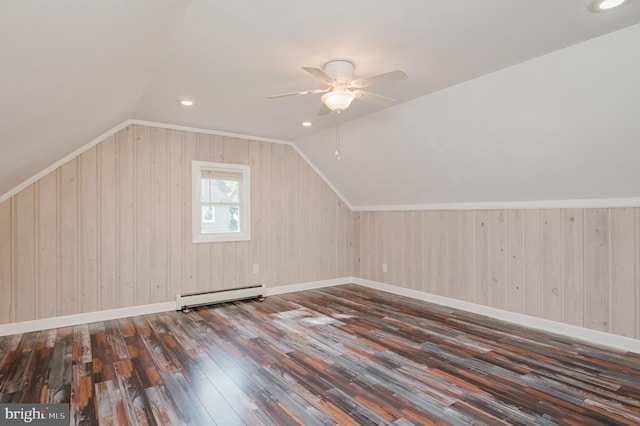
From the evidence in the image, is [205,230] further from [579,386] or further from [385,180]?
[579,386]

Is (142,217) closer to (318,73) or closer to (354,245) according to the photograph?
(318,73)

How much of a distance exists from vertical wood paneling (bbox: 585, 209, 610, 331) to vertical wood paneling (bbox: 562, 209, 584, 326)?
5 cm

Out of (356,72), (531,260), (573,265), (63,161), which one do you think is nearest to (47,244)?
(63,161)

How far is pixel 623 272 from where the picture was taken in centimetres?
321

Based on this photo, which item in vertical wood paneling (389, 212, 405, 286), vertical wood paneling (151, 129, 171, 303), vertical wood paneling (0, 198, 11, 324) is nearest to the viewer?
vertical wood paneling (0, 198, 11, 324)

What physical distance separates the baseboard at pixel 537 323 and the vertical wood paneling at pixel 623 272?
0.09 meters

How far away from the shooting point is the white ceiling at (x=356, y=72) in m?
1.70

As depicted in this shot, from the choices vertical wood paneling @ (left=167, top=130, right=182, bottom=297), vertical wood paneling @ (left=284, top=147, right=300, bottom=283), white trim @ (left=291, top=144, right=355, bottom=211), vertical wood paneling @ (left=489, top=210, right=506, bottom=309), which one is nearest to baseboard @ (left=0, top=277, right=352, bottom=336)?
vertical wood paneling @ (left=167, top=130, right=182, bottom=297)

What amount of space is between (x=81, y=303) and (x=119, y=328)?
2.08 feet

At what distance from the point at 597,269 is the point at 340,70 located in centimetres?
315

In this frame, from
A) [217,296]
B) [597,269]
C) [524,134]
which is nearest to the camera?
[524,134]

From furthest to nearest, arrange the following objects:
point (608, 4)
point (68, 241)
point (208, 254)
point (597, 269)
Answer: point (208, 254)
point (68, 241)
point (597, 269)
point (608, 4)

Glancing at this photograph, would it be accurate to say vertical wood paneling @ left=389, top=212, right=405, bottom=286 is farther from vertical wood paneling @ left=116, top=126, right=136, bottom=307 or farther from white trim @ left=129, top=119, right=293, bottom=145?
vertical wood paneling @ left=116, top=126, right=136, bottom=307

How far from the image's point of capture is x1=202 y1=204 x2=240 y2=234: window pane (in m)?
4.92
